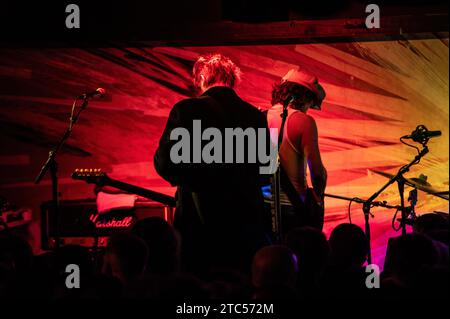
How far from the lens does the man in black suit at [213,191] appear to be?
3.65 metres

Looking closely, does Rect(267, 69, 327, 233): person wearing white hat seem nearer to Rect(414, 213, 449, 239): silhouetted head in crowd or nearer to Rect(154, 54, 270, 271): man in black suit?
Rect(154, 54, 270, 271): man in black suit

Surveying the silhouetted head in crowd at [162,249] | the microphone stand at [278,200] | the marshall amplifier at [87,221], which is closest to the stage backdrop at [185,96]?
the marshall amplifier at [87,221]

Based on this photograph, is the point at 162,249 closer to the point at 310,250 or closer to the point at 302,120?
the point at 310,250

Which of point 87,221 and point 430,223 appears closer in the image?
point 430,223

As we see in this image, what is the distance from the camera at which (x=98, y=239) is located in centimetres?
627

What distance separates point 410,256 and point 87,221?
13.5ft

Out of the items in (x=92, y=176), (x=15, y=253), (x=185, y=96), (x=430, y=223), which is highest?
(x=185, y=96)

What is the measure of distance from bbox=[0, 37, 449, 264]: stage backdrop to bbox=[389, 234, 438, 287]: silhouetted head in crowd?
13.5ft

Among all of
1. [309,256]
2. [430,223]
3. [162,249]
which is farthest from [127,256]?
[430,223]

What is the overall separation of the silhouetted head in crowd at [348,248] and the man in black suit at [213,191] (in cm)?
50

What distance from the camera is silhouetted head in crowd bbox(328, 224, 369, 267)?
345 centimetres

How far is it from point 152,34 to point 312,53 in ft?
6.40

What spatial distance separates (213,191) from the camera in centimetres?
368
